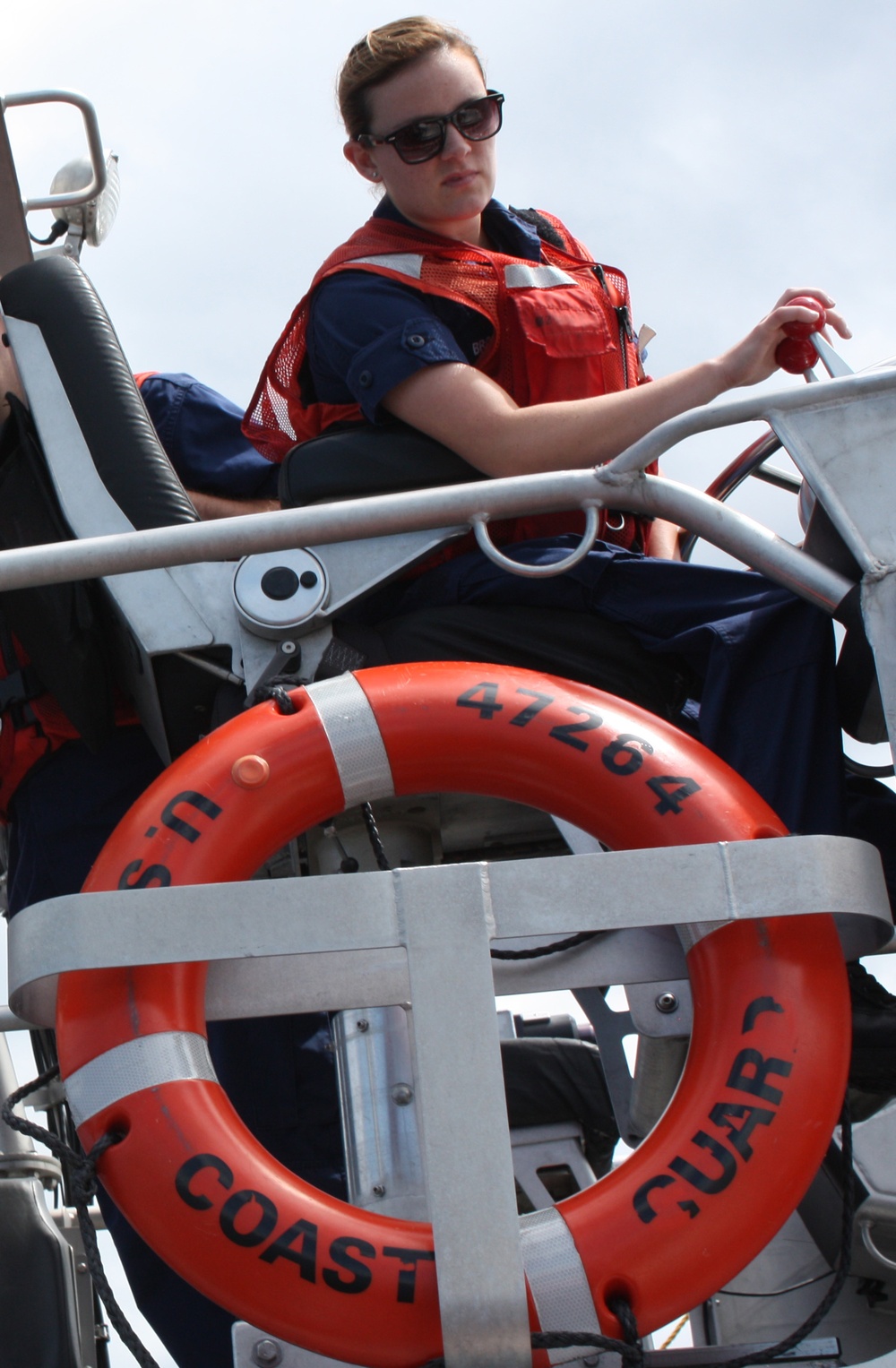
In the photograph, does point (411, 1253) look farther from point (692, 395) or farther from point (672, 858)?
point (692, 395)

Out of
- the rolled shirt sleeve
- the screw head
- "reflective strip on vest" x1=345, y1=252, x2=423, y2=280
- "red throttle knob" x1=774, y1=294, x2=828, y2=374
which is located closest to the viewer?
the screw head

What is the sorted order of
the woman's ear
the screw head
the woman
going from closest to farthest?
the screw head, the woman, the woman's ear

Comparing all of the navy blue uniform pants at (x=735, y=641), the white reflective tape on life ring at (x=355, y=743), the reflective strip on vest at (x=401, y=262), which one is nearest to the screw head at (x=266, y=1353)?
the white reflective tape on life ring at (x=355, y=743)

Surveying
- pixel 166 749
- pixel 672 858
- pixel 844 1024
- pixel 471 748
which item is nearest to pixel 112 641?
pixel 166 749

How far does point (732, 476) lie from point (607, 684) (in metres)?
0.52

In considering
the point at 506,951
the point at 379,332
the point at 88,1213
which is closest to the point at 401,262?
the point at 379,332

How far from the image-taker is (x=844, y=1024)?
1.57 meters

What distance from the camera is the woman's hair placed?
221 cm

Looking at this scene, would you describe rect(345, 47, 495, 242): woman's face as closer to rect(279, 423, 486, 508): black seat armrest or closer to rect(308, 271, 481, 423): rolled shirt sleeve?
rect(308, 271, 481, 423): rolled shirt sleeve

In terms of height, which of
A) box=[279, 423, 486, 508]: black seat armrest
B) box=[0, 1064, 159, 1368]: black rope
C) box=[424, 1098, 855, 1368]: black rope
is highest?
box=[279, 423, 486, 508]: black seat armrest

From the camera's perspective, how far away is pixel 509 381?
7.30ft

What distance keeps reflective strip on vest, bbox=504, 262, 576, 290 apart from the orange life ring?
2.36 feet

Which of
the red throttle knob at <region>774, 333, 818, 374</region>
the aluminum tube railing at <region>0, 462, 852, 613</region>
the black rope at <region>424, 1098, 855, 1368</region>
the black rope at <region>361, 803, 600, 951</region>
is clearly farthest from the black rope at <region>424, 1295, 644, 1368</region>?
the red throttle knob at <region>774, 333, 818, 374</region>

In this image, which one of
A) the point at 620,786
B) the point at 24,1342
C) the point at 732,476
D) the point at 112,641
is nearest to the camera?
A: the point at 620,786
